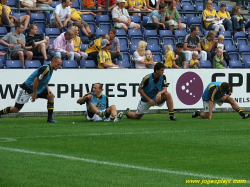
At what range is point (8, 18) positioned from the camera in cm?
1939

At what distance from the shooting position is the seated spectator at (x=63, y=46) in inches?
741

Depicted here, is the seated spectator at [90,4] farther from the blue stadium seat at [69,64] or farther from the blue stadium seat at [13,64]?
the blue stadium seat at [13,64]

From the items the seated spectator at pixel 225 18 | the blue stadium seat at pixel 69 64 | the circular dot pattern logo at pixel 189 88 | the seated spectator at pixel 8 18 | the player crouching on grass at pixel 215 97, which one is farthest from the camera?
the seated spectator at pixel 225 18

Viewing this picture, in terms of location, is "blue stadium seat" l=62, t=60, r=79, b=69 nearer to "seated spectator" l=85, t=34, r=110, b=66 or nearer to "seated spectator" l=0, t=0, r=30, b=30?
"seated spectator" l=85, t=34, r=110, b=66

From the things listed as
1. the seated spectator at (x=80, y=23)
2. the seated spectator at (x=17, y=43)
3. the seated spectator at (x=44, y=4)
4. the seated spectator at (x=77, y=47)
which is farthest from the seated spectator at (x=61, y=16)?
the seated spectator at (x=17, y=43)

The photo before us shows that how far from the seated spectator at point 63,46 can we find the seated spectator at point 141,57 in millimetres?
2225

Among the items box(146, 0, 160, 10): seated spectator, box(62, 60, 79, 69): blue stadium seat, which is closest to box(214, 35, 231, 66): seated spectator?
box(146, 0, 160, 10): seated spectator

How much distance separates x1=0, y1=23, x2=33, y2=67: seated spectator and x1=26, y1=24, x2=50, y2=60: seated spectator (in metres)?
0.25

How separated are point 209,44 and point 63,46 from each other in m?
5.85

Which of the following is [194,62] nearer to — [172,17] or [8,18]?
[172,17]

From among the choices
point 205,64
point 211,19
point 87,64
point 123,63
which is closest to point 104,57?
point 87,64

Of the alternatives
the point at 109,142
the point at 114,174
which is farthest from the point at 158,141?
the point at 114,174

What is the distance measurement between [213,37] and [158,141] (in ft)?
38.0

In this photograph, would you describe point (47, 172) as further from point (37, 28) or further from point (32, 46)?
point (37, 28)
